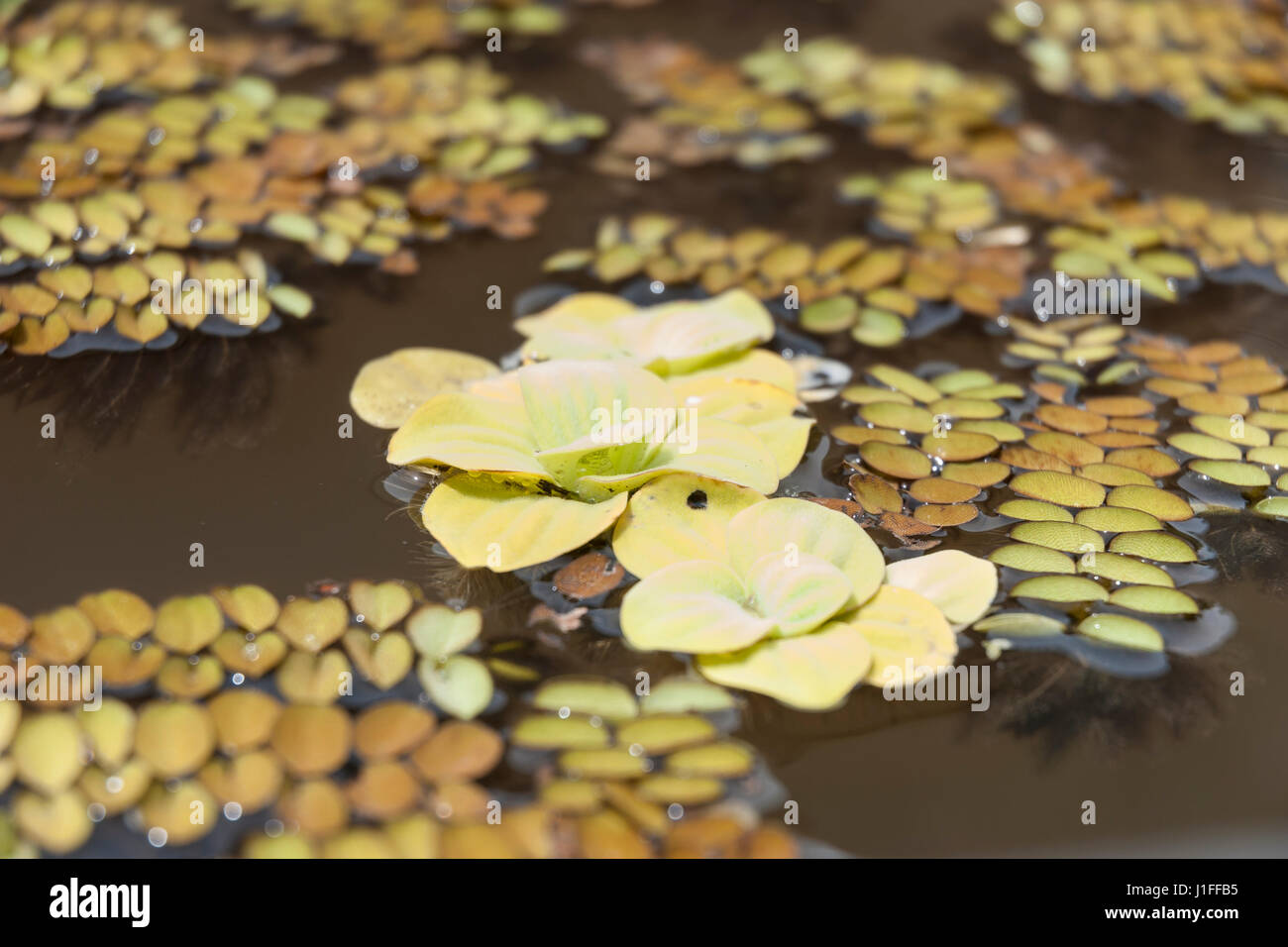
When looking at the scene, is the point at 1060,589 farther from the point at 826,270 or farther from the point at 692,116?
the point at 692,116

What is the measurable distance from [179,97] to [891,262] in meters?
1.09

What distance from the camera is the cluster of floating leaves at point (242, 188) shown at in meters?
1.46

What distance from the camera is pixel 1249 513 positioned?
49.6 inches

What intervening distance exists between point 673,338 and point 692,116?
0.66 m

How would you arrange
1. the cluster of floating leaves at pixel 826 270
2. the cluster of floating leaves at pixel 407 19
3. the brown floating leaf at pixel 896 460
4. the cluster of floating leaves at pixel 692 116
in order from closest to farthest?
the brown floating leaf at pixel 896 460 → the cluster of floating leaves at pixel 826 270 → the cluster of floating leaves at pixel 692 116 → the cluster of floating leaves at pixel 407 19

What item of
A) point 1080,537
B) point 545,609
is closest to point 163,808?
point 545,609

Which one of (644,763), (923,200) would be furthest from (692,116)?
(644,763)

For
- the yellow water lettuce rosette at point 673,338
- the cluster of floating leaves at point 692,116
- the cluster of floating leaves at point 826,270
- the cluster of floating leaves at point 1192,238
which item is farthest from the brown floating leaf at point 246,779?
the cluster of floating leaves at point 1192,238

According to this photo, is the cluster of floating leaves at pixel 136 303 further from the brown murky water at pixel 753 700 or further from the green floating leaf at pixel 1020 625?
the green floating leaf at pixel 1020 625

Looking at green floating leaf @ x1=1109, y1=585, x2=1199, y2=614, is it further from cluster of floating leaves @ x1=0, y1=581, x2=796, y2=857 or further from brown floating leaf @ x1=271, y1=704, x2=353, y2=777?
brown floating leaf @ x1=271, y1=704, x2=353, y2=777

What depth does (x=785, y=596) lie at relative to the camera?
1.06 meters

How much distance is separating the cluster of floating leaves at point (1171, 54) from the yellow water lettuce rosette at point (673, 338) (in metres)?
0.90

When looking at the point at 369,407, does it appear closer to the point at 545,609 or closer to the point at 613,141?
the point at 545,609

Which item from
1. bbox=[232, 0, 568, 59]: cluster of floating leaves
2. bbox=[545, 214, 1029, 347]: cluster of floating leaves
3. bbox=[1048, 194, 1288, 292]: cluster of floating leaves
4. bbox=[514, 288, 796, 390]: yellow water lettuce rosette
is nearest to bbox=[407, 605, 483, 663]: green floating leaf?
bbox=[514, 288, 796, 390]: yellow water lettuce rosette
